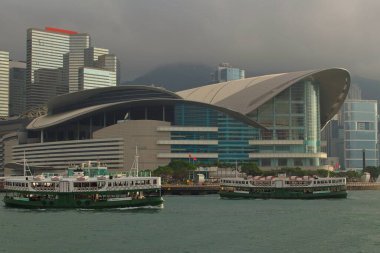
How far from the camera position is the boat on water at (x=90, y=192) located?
283 feet

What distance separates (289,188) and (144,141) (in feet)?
220

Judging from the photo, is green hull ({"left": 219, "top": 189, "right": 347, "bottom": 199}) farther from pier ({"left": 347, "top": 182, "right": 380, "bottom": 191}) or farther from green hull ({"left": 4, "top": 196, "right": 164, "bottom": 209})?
pier ({"left": 347, "top": 182, "right": 380, "bottom": 191})

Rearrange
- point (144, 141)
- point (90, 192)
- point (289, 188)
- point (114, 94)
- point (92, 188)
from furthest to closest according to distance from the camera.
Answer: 1. point (114, 94)
2. point (144, 141)
3. point (289, 188)
4. point (92, 188)
5. point (90, 192)

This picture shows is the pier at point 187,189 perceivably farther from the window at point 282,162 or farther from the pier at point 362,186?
the window at point 282,162

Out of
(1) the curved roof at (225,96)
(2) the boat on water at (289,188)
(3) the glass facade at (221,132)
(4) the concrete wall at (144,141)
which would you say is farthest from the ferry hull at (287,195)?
(1) the curved roof at (225,96)

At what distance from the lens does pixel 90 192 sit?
8619cm

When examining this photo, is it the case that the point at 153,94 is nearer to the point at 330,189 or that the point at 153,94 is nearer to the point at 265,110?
the point at 265,110

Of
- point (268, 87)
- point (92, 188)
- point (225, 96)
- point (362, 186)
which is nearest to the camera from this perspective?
point (92, 188)

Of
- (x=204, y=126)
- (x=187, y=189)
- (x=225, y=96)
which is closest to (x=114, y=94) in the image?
(x=204, y=126)

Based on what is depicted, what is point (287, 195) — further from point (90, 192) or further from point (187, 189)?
point (90, 192)

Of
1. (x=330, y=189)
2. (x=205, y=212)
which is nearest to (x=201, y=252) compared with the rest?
(x=205, y=212)

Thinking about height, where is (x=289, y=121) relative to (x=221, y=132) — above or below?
above

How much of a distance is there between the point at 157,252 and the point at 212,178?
118382mm

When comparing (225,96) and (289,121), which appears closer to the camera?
(289,121)
